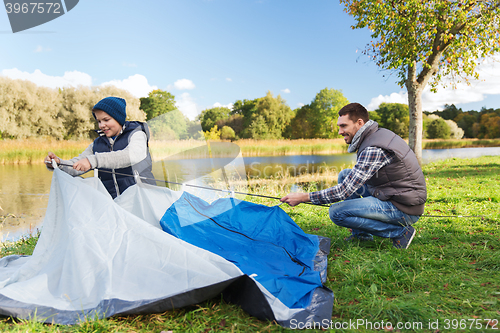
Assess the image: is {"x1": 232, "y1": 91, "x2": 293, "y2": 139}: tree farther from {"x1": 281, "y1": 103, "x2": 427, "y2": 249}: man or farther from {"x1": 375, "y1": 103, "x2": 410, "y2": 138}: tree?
{"x1": 281, "y1": 103, "x2": 427, "y2": 249}: man

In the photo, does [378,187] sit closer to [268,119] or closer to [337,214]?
[337,214]

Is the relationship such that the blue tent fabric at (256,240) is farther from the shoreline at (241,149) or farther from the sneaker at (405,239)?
the shoreline at (241,149)

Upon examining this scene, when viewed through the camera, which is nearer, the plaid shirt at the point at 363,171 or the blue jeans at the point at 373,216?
the plaid shirt at the point at 363,171

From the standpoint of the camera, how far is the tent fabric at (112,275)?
1.61 meters

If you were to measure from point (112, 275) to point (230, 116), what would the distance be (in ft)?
109

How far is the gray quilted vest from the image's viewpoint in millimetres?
2350

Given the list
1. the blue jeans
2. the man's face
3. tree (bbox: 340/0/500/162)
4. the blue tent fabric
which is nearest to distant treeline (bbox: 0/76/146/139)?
tree (bbox: 340/0/500/162)

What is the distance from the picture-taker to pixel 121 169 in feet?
8.79

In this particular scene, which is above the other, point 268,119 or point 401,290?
point 268,119

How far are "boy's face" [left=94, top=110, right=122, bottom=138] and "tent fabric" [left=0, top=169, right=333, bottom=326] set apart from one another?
68 centimetres

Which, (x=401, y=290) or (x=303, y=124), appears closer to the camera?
(x=401, y=290)

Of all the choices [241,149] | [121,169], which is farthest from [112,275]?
[241,149]

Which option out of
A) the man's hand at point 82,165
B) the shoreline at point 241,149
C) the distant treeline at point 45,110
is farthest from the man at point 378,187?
the distant treeline at point 45,110

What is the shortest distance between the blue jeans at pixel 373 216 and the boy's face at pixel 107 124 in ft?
7.26
